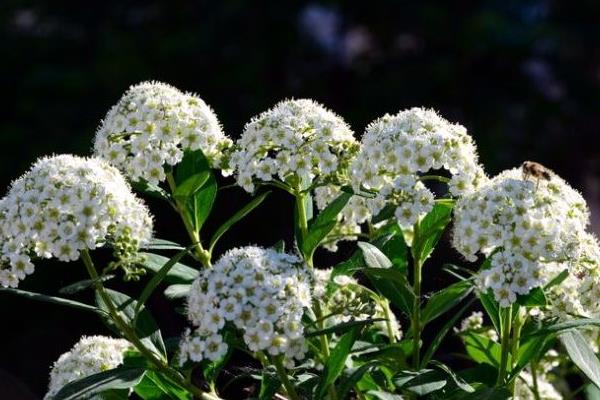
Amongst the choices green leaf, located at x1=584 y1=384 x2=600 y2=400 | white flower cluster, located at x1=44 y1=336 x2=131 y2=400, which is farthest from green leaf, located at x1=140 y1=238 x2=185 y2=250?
green leaf, located at x1=584 y1=384 x2=600 y2=400

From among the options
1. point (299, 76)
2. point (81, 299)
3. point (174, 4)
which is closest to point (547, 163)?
point (299, 76)

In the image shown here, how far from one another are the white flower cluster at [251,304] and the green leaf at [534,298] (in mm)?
346

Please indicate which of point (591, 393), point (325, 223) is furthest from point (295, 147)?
point (591, 393)

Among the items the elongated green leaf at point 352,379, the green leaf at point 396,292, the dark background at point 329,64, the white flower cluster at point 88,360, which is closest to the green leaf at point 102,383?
the white flower cluster at point 88,360

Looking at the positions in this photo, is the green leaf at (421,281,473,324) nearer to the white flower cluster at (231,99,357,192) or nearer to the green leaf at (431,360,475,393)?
the green leaf at (431,360,475,393)

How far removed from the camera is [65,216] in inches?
68.2

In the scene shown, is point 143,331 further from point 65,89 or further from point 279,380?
point 65,89

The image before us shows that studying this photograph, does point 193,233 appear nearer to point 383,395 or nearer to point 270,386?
point 270,386

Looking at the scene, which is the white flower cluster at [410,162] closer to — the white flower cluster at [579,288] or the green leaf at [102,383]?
the white flower cluster at [579,288]

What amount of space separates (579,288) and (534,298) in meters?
0.22

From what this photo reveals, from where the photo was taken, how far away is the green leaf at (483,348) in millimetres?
2168

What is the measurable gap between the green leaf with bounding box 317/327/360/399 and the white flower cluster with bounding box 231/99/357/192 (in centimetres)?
30

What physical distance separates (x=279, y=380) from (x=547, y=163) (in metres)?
6.03

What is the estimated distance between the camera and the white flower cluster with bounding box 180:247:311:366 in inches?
63.5
